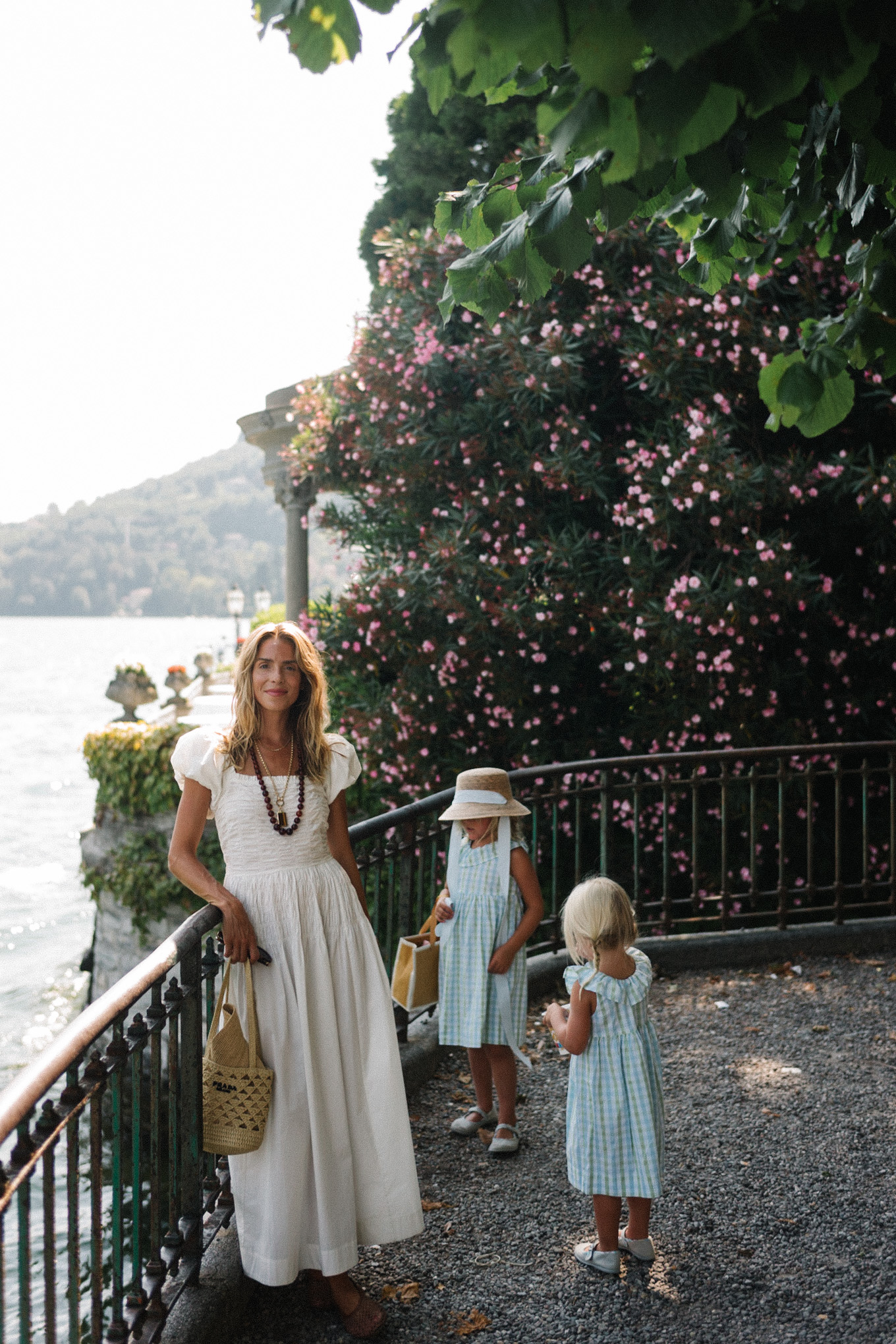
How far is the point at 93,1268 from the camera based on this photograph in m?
2.19

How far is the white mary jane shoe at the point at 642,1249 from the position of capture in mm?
3082

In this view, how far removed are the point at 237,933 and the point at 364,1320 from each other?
42.5 inches

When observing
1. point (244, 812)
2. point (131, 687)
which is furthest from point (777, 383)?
point (131, 687)

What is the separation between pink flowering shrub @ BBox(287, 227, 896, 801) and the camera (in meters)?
7.03

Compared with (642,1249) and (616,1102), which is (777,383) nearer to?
(616,1102)

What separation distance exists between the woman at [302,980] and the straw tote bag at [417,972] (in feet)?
2.87

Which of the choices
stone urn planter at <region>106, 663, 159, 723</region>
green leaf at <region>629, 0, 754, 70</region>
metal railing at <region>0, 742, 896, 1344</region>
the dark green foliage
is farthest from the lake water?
green leaf at <region>629, 0, 754, 70</region>

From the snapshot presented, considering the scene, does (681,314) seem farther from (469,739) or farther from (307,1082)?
(307,1082)

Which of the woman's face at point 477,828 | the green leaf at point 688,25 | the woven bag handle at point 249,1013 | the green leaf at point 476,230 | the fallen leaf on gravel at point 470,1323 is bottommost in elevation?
the fallen leaf on gravel at point 470,1323

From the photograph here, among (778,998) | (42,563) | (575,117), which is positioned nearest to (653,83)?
(575,117)

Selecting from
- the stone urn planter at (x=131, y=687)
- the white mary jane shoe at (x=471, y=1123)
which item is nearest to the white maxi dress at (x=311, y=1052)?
the white mary jane shoe at (x=471, y=1123)

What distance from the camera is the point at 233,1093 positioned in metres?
2.61

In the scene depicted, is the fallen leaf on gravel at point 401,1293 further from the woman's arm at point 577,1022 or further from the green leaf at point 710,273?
the green leaf at point 710,273

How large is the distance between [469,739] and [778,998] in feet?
12.0
